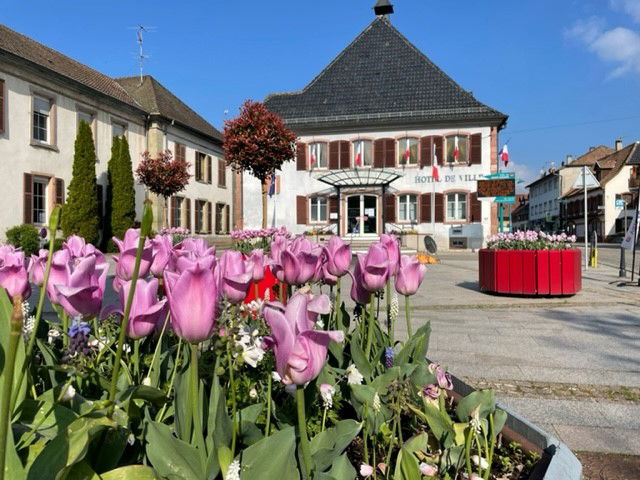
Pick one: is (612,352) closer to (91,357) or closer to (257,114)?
(91,357)

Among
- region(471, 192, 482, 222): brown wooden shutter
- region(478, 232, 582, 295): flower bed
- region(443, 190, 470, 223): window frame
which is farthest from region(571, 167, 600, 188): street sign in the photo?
region(443, 190, 470, 223): window frame

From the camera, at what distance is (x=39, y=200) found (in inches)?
722

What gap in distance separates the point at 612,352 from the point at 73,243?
4847mm

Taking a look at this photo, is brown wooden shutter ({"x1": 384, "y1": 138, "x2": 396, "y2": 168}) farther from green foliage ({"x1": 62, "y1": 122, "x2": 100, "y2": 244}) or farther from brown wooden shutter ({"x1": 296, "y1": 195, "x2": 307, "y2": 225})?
green foliage ({"x1": 62, "y1": 122, "x2": 100, "y2": 244})

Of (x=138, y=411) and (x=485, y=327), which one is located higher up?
(x=138, y=411)

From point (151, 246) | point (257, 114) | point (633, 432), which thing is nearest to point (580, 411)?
point (633, 432)

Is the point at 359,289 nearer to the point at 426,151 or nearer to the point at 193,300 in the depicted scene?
the point at 193,300

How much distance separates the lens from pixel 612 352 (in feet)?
15.7

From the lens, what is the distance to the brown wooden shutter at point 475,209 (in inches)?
1040

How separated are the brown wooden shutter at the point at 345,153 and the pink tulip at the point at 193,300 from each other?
27.7m

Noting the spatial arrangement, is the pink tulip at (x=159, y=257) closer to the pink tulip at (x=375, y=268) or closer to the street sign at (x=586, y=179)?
the pink tulip at (x=375, y=268)

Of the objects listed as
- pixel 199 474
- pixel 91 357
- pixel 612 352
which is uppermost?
pixel 91 357

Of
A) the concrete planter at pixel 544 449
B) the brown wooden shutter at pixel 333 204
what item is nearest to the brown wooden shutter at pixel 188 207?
the brown wooden shutter at pixel 333 204

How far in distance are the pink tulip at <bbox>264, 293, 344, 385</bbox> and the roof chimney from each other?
3458cm
